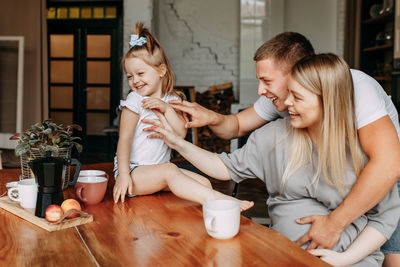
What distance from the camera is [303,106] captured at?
120 cm

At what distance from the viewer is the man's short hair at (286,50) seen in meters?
1.54

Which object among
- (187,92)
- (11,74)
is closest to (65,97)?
(11,74)

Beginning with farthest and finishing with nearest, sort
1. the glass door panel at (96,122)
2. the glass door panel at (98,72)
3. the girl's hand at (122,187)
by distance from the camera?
the glass door panel at (96,122) → the glass door panel at (98,72) → the girl's hand at (122,187)

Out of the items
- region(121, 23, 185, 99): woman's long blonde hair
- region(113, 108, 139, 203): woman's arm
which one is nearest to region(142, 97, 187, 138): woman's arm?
region(113, 108, 139, 203): woman's arm

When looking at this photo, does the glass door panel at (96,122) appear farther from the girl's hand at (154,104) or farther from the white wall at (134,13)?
the girl's hand at (154,104)

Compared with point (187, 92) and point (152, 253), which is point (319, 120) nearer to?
point (152, 253)

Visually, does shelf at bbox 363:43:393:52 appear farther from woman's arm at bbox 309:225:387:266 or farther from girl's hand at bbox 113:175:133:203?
girl's hand at bbox 113:175:133:203

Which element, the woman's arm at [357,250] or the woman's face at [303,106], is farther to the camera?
the woman's face at [303,106]

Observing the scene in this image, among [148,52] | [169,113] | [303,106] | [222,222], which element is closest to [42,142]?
[169,113]

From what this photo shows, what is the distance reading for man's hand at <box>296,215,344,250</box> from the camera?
1.13 metres

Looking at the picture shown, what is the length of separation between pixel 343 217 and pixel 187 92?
14.2 ft

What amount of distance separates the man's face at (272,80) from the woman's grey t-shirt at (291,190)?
24 cm

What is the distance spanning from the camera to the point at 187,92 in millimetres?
5371

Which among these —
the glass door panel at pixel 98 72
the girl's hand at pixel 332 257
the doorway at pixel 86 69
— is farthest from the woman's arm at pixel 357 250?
the glass door panel at pixel 98 72
